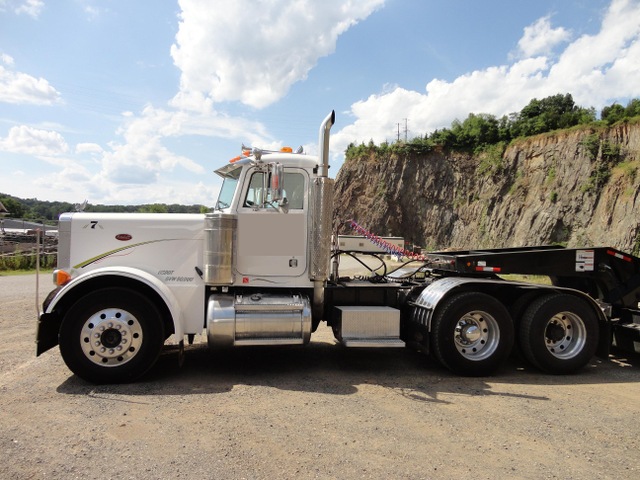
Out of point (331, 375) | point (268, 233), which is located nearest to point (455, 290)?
point (331, 375)

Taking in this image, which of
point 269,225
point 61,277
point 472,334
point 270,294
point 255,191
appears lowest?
point 472,334

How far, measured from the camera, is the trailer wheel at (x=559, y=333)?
20.1ft

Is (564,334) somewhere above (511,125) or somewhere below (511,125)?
below

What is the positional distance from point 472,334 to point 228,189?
150 inches

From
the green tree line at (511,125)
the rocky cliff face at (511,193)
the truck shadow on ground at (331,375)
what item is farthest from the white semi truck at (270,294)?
the green tree line at (511,125)

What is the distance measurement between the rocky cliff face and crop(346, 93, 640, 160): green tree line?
3.07ft

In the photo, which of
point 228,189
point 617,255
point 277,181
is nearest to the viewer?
point 277,181

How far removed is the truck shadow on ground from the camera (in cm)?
528

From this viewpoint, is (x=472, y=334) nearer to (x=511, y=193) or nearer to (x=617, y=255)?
(x=617, y=255)

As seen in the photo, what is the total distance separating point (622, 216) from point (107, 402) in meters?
31.0

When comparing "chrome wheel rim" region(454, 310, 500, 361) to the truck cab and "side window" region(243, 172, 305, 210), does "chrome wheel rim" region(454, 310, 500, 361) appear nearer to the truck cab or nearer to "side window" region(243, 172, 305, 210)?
the truck cab

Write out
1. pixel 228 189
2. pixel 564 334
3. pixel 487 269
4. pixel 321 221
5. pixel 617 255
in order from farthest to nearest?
1. pixel 617 255
2. pixel 487 269
3. pixel 564 334
4. pixel 228 189
5. pixel 321 221

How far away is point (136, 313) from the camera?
5.37m

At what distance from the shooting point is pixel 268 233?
19.6ft
